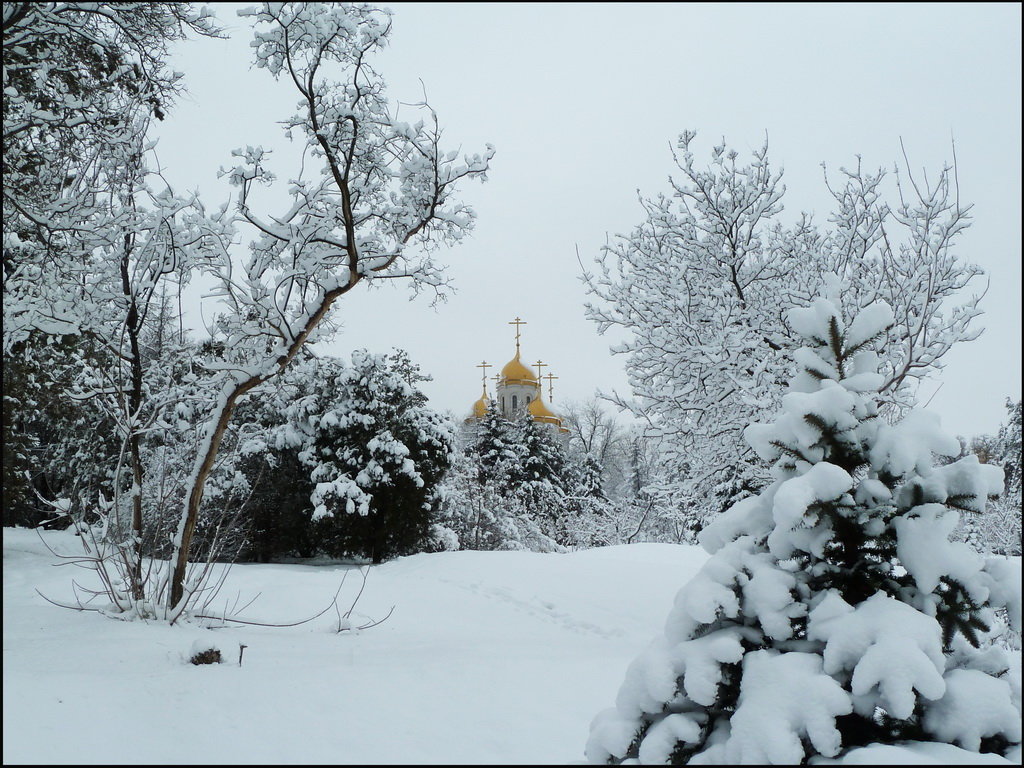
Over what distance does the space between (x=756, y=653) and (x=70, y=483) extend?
15441 millimetres

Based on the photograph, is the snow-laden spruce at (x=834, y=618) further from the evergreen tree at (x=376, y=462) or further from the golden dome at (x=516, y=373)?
the golden dome at (x=516, y=373)

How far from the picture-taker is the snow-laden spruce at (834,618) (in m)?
1.88

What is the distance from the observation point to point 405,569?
1041 centimetres

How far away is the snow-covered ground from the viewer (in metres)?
2.50

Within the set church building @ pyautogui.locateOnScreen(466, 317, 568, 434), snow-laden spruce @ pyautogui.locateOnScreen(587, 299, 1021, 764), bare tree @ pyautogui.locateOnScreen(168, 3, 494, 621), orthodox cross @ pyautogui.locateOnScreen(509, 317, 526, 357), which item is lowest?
snow-laden spruce @ pyautogui.locateOnScreen(587, 299, 1021, 764)

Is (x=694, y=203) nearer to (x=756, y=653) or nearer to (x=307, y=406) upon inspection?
(x=756, y=653)

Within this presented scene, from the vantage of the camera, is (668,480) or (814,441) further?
(668,480)

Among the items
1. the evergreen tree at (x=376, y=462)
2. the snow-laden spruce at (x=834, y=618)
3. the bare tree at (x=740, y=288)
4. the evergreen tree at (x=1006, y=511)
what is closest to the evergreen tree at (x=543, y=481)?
the evergreen tree at (x=376, y=462)

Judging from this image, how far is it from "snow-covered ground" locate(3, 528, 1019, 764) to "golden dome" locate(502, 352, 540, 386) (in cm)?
4104

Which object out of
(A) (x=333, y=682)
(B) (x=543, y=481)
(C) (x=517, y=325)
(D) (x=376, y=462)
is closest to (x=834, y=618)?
(A) (x=333, y=682)

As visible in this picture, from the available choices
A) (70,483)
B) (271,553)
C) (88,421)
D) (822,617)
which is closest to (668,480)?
(271,553)

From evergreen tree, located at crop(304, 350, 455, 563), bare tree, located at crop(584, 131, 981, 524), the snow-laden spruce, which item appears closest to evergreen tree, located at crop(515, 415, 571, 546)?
evergreen tree, located at crop(304, 350, 455, 563)

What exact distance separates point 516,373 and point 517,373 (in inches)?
2.9

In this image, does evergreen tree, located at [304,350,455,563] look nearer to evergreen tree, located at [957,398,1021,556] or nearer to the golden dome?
evergreen tree, located at [957,398,1021,556]
